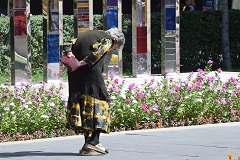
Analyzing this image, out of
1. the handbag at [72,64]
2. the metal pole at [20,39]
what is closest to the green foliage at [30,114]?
the handbag at [72,64]

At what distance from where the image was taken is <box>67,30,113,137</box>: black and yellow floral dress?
9406 millimetres

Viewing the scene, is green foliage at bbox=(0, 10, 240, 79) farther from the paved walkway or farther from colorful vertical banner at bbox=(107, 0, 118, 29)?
the paved walkway

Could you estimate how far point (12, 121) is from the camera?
35.9 ft

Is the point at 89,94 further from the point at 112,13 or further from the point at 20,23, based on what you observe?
the point at 112,13

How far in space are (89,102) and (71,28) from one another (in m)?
9.81

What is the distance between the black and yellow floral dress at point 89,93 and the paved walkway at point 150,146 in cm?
35

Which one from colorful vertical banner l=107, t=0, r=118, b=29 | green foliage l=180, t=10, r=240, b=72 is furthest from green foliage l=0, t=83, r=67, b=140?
green foliage l=180, t=10, r=240, b=72

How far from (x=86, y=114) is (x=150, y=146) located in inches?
38.0

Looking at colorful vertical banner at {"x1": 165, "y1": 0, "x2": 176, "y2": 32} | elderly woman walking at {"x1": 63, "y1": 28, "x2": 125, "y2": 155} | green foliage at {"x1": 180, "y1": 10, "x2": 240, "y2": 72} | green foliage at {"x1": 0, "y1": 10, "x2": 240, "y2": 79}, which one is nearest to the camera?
elderly woman walking at {"x1": 63, "y1": 28, "x2": 125, "y2": 155}

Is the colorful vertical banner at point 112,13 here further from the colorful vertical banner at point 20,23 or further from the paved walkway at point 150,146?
the paved walkway at point 150,146

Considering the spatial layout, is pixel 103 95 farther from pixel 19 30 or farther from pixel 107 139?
pixel 19 30

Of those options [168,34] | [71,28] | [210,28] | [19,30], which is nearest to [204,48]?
[210,28]

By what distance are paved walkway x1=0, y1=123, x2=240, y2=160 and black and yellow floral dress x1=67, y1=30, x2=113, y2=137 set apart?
0.35 meters

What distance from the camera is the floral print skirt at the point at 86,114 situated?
941 centimetres
